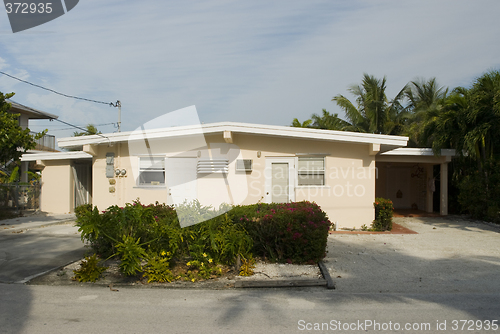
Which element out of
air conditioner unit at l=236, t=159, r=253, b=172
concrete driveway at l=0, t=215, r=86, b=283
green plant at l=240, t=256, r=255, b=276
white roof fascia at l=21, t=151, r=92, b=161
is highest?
white roof fascia at l=21, t=151, r=92, b=161

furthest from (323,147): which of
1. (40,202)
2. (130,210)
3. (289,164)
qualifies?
(40,202)

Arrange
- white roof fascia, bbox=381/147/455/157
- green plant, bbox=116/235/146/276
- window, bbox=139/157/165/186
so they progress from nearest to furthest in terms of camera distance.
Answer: green plant, bbox=116/235/146/276
window, bbox=139/157/165/186
white roof fascia, bbox=381/147/455/157

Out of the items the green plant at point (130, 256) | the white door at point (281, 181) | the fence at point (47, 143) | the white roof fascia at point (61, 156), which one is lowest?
the green plant at point (130, 256)

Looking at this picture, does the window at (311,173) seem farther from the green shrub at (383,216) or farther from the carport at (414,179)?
the carport at (414,179)

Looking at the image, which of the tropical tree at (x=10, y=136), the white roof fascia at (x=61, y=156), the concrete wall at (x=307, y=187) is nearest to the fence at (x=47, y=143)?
the white roof fascia at (x=61, y=156)

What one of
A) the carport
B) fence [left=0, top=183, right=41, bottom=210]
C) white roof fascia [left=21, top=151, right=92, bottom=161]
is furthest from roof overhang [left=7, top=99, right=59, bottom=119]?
the carport

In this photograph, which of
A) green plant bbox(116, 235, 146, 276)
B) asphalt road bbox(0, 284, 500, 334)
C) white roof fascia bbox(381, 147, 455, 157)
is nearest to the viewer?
asphalt road bbox(0, 284, 500, 334)

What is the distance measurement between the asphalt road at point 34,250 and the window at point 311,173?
6.10 meters

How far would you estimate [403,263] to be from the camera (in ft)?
22.3

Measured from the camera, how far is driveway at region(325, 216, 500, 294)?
18.1ft

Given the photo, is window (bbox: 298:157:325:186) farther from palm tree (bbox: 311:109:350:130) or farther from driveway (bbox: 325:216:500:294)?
palm tree (bbox: 311:109:350:130)

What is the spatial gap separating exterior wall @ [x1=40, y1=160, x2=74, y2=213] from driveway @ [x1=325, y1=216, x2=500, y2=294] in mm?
11482

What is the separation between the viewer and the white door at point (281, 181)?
34.4 feet

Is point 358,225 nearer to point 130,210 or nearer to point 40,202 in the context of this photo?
point 130,210
